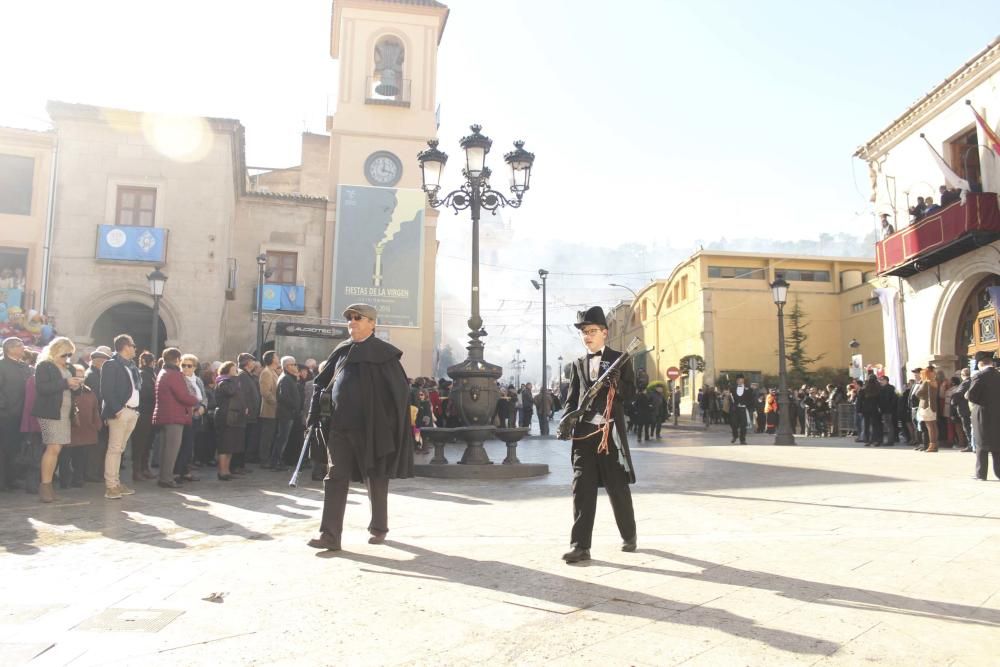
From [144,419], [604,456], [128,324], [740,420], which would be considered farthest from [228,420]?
[128,324]

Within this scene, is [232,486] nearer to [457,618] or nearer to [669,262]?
[457,618]

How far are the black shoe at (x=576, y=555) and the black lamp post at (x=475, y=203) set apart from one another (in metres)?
5.07

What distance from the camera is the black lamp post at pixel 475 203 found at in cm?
965

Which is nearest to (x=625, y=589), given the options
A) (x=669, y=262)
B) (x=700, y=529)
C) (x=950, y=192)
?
(x=700, y=529)

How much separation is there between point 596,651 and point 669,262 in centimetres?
17532

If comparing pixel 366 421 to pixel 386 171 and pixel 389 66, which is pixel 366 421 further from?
pixel 389 66

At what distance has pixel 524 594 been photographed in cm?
365

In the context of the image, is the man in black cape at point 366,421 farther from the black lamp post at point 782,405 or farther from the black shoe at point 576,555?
the black lamp post at point 782,405

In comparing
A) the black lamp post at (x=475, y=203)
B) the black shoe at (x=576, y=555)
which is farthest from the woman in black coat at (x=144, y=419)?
the black shoe at (x=576, y=555)

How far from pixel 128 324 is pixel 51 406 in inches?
736

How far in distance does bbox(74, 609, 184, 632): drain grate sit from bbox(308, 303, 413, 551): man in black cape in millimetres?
1509

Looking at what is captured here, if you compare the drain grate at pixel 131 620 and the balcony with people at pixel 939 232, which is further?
the balcony with people at pixel 939 232

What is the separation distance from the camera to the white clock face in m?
28.5

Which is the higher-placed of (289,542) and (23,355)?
(23,355)
